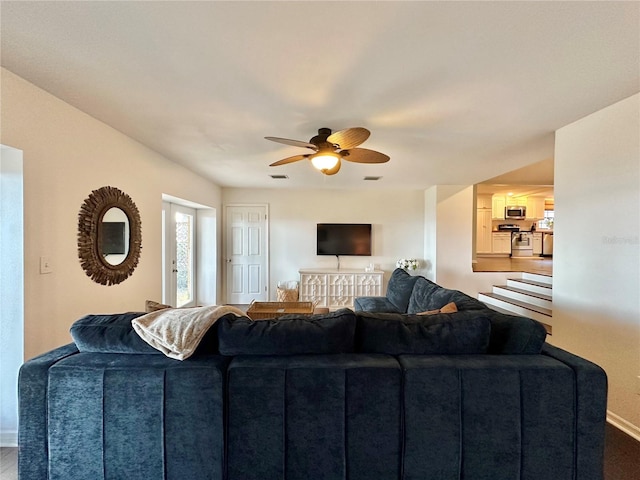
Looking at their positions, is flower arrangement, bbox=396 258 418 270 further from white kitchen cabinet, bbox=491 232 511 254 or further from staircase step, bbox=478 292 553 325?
white kitchen cabinet, bbox=491 232 511 254

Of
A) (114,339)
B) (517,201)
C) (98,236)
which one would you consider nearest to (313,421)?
(114,339)

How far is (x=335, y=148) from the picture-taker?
7.72 feet

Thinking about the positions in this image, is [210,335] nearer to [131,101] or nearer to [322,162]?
[322,162]

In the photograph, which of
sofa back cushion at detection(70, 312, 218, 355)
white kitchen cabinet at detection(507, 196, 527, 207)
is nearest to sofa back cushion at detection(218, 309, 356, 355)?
sofa back cushion at detection(70, 312, 218, 355)

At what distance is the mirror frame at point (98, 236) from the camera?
7.56 feet

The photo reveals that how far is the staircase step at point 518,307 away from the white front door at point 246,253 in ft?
13.0

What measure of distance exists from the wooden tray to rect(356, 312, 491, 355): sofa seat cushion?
1.71 metres

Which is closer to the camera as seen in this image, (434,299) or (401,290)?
(434,299)

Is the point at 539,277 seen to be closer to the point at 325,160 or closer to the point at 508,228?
the point at 325,160

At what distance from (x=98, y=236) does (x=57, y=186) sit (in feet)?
1.70

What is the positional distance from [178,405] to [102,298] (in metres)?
1.78

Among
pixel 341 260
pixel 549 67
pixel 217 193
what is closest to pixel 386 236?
pixel 341 260

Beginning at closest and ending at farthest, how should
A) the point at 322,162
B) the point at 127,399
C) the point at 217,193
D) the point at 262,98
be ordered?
the point at 127,399, the point at 262,98, the point at 322,162, the point at 217,193

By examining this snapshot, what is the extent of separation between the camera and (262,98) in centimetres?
201
